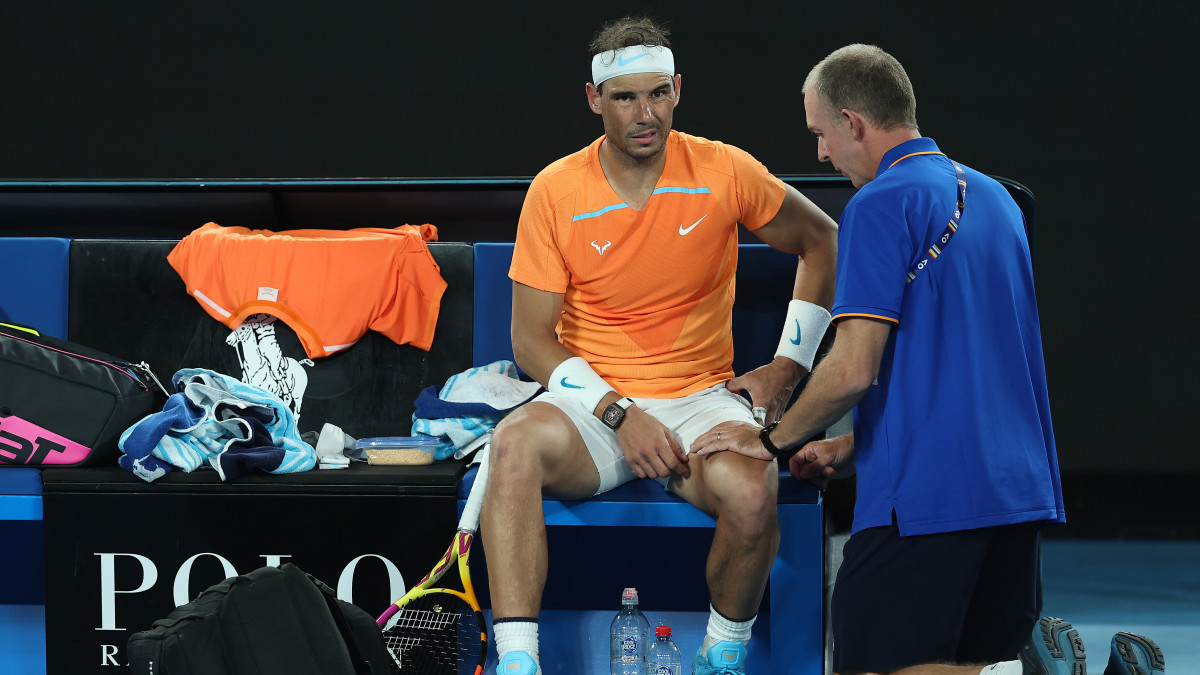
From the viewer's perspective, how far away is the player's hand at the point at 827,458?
2408mm

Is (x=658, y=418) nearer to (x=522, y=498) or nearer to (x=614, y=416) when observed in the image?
(x=614, y=416)

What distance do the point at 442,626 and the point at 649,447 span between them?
61 centimetres

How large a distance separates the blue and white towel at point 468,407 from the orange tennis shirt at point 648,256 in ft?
0.79

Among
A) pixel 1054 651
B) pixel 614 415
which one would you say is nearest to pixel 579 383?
pixel 614 415

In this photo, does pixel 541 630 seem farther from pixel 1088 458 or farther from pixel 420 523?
pixel 1088 458

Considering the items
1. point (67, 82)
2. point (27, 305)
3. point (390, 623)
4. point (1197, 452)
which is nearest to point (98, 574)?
point (390, 623)

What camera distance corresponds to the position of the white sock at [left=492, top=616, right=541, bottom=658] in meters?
2.26

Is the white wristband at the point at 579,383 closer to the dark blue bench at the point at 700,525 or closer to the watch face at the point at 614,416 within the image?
the watch face at the point at 614,416

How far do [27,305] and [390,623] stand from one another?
164cm

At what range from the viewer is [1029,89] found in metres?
5.25

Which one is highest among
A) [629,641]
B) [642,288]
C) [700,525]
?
[642,288]

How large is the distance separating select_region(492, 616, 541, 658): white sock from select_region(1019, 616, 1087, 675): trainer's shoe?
964mm

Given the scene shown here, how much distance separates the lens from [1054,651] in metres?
2.25

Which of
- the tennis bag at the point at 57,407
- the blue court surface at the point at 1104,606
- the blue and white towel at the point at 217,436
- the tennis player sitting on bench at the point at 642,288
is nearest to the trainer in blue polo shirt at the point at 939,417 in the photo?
the tennis player sitting on bench at the point at 642,288
